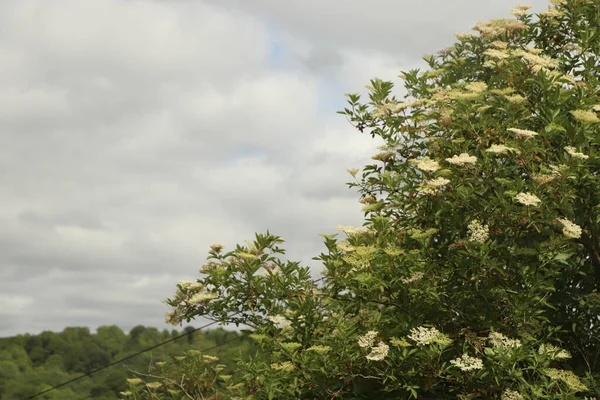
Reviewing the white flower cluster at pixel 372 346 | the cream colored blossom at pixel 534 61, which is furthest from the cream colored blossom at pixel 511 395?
the cream colored blossom at pixel 534 61

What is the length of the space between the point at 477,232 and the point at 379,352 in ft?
4.58

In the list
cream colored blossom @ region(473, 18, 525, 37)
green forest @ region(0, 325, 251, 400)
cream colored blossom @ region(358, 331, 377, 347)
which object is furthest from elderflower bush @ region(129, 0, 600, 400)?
green forest @ region(0, 325, 251, 400)

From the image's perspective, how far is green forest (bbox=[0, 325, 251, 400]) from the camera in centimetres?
4512

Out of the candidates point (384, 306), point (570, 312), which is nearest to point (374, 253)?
point (384, 306)

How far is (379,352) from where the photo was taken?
24.0 ft

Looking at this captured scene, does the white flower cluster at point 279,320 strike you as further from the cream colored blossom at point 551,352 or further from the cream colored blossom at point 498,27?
the cream colored blossom at point 498,27

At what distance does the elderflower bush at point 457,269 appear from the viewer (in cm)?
743

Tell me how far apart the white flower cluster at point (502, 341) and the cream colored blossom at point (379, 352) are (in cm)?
96

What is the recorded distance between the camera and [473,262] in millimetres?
7516

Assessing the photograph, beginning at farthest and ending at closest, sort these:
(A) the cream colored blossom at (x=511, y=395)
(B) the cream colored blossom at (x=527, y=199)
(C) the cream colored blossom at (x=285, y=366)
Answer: (C) the cream colored blossom at (x=285, y=366) < (A) the cream colored blossom at (x=511, y=395) < (B) the cream colored blossom at (x=527, y=199)

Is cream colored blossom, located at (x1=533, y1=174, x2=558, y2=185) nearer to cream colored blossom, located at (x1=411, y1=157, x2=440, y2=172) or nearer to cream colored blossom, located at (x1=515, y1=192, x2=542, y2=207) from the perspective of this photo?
cream colored blossom, located at (x1=515, y1=192, x2=542, y2=207)

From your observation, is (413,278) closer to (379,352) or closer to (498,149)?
(379,352)

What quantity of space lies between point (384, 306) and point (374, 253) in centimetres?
71

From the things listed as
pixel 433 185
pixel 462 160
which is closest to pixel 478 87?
pixel 462 160
